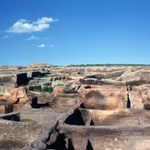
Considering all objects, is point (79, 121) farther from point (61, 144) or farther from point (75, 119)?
point (61, 144)

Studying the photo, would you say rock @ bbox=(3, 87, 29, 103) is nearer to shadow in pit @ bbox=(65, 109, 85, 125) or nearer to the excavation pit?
shadow in pit @ bbox=(65, 109, 85, 125)

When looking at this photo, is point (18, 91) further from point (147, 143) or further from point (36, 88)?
point (147, 143)

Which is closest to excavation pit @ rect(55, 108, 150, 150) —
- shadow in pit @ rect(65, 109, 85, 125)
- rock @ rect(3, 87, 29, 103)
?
shadow in pit @ rect(65, 109, 85, 125)

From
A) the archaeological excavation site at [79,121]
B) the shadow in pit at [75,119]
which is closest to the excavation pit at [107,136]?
the archaeological excavation site at [79,121]

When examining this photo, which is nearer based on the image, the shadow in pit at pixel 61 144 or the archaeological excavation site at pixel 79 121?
the shadow in pit at pixel 61 144

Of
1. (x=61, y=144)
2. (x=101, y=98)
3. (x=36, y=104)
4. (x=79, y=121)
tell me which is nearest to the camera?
(x=61, y=144)

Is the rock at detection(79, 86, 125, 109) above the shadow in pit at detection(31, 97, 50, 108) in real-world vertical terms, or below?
above

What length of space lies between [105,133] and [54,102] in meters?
7.13

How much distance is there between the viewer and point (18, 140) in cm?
887

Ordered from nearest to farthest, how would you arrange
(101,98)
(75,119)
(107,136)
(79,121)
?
(107,136) → (75,119) → (79,121) → (101,98)

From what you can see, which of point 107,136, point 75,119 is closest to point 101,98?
point 75,119

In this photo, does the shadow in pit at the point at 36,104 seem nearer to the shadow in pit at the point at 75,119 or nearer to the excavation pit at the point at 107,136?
the shadow in pit at the point at 75,119

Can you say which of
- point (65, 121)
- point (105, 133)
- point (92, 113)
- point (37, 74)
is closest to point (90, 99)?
point (92, 113)

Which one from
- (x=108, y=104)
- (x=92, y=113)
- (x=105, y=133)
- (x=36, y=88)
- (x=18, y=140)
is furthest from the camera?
(x=36, y=88)
